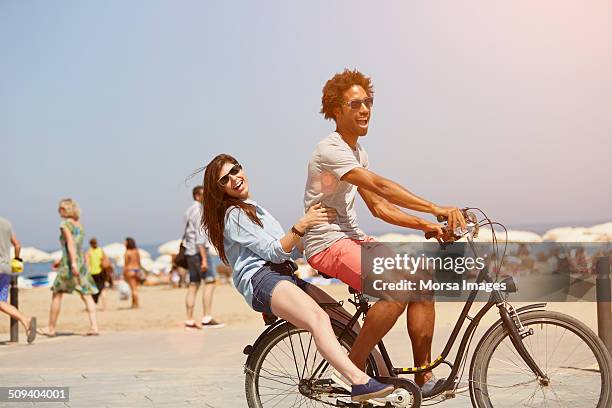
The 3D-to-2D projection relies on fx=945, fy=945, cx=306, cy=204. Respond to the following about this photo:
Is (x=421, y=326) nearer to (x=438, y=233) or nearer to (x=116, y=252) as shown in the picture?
(x=438, y=233)

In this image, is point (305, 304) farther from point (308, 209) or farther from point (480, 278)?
point (480, 278)

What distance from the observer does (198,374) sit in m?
8.36

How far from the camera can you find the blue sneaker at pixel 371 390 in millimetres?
4691

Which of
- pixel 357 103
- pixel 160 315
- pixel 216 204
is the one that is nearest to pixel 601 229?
pixel 160 315

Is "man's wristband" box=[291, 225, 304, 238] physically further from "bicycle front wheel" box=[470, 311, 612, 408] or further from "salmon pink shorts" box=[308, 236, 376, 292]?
"bicycle front wheel" box=[470, 311, 612, 408]

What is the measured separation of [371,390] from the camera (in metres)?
4.69

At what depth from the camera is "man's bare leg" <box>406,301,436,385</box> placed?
15.3 ft

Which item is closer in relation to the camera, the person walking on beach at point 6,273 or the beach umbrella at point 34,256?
the person walking on beach at point 6,273

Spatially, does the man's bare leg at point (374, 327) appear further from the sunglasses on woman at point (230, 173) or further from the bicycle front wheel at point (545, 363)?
the sunglasses on woman at point (230, 173)

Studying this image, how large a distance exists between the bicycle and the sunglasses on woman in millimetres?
797

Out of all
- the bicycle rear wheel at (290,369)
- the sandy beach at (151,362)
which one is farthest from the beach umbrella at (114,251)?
the bicycle rear wheel at (290,369)

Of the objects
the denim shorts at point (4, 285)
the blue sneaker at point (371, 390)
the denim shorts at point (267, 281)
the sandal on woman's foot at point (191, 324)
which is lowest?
the sandal on woman's foot at point (191, 324)

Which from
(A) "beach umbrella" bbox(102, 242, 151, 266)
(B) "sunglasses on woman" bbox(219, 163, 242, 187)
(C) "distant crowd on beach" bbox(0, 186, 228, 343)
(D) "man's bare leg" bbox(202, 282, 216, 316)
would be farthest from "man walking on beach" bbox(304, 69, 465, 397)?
(A) "beach umbrella" bbox(102, 242, 151, 266)

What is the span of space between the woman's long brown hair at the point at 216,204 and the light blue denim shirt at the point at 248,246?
0.05m
